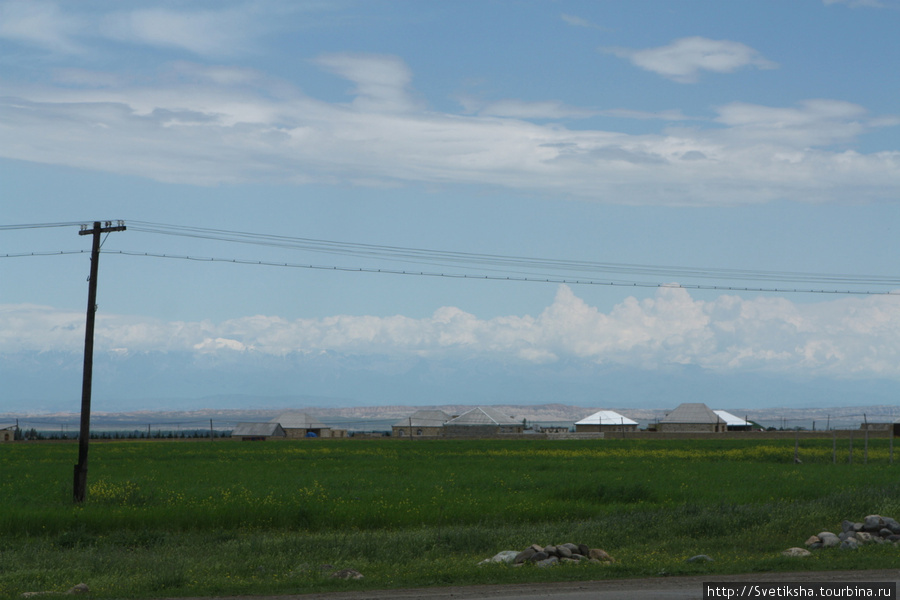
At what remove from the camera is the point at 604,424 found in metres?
174

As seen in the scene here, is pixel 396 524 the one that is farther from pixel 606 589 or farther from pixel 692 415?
pixel 692 415

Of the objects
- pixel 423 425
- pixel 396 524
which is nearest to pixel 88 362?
pixel 396 524

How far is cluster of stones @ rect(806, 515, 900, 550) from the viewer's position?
21.1 m

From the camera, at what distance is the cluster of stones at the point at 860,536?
69.2 feet

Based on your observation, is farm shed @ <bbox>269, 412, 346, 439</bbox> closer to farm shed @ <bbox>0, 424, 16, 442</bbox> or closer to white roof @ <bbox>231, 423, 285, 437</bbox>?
white roof @ <bbox>231, 423, 285, 437</bbox>

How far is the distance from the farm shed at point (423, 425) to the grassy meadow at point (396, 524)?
11459cm

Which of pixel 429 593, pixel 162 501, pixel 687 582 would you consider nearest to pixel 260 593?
Answer: pixel 429 593

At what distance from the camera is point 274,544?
23.1 meters

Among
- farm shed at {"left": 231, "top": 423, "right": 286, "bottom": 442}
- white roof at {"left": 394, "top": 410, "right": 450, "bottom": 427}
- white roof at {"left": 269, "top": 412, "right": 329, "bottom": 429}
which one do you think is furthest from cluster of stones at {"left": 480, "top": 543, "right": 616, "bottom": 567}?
white roof at {"left": 394, "top": 410, "right": 450, "bottom": 427}

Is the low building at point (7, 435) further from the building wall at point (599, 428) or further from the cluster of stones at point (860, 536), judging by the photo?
the cluster of stones at point (860, 536)

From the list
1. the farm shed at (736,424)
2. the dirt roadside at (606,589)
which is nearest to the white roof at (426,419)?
the farm shed at (736,424)

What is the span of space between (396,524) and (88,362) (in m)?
13.1

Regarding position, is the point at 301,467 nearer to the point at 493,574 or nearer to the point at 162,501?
the point at 162,501

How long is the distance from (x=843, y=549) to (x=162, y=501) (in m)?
21.7
